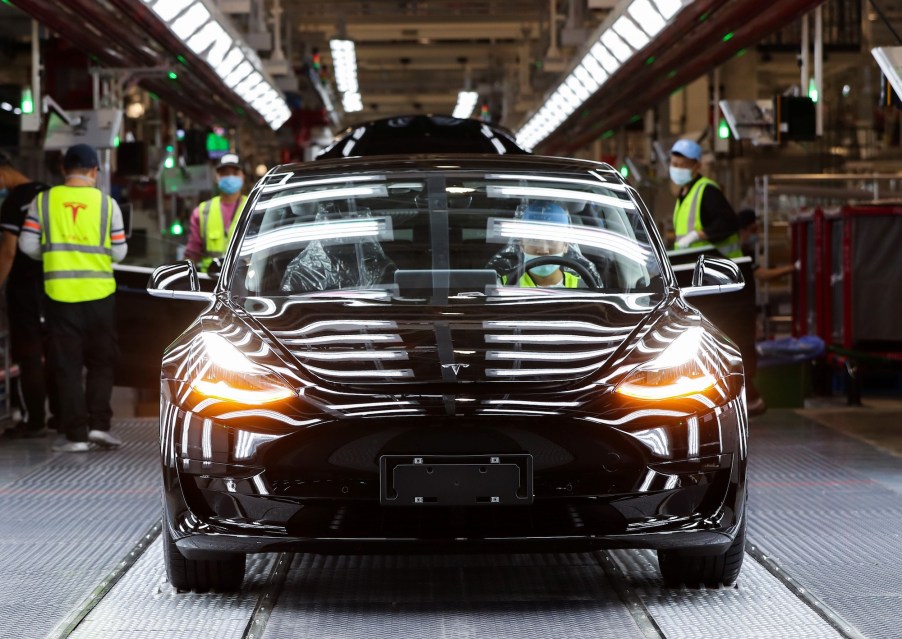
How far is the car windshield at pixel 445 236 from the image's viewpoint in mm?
4582

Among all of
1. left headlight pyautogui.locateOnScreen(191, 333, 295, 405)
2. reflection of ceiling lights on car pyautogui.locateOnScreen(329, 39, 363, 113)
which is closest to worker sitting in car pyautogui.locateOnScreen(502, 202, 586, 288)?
left headlight pyautogui.locateOnScreen(191, 333, 295, 405)

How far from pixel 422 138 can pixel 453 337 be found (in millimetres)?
5346

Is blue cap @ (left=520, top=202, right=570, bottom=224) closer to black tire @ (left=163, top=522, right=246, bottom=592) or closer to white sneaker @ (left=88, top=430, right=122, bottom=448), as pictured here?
black tire @ (left=163, top=522, right=246, bottom=592)

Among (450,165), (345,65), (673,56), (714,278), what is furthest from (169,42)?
(345,65)

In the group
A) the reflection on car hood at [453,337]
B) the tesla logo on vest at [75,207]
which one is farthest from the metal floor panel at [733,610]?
the tesla logo on vest at [75,207]

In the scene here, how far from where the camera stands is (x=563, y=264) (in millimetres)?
4762

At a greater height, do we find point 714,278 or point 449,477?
point 714,278

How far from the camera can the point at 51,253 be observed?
7781 mm

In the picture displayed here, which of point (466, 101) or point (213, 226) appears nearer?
point (213, 226)

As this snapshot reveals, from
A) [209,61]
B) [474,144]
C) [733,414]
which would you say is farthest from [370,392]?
[209,61]

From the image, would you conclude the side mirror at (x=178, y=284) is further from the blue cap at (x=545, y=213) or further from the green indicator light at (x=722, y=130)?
the green indicator light at (x=722, y=130)

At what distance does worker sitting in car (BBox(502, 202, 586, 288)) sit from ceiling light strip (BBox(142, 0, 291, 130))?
19.8 ft

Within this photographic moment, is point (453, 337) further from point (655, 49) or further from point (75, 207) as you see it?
point (655, 49)

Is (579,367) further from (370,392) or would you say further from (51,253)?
(51,253)
